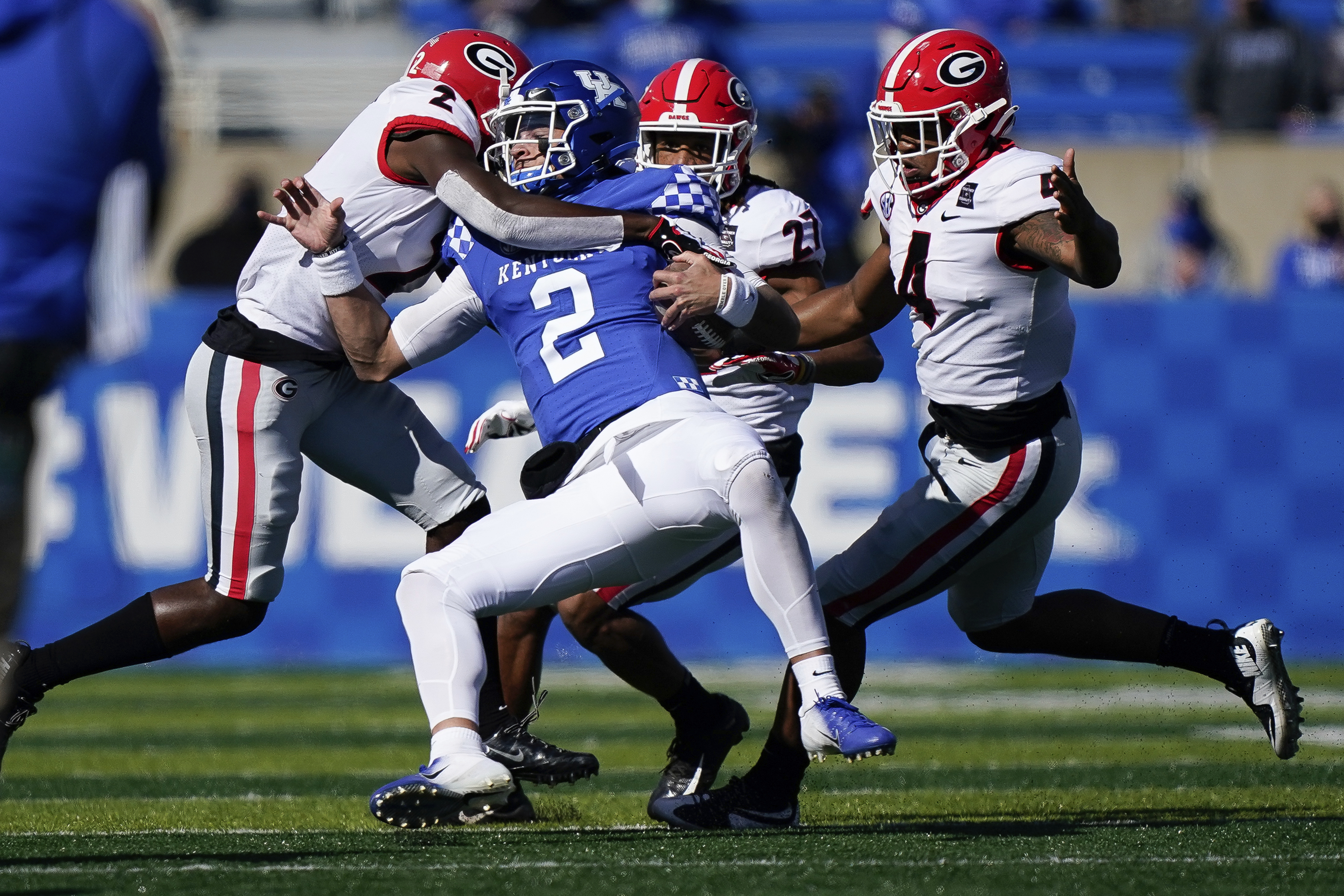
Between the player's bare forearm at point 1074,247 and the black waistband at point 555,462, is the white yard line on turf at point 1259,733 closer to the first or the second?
the player's bare forearm at point 1074,247

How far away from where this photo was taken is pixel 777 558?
360 cm

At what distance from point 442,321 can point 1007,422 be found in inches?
50.6

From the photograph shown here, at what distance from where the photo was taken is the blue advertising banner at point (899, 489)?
8.09 meters

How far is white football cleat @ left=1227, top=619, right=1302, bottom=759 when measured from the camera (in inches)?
169

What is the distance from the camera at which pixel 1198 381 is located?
8266 mm

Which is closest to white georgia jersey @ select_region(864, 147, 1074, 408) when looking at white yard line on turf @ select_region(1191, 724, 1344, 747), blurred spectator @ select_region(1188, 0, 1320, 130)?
white yard line on turf @ select_region(1191, 724, 1344, 747)

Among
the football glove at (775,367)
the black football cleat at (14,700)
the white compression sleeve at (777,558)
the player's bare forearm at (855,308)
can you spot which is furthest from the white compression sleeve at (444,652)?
the player's bare forearm at (855,308)

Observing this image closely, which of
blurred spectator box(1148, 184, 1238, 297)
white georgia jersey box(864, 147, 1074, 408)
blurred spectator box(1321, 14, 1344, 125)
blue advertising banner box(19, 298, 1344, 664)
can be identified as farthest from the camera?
blurred spectator box(1321, 14, 1344, 125)

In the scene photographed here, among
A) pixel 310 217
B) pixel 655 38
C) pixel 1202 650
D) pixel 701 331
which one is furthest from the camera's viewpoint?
pixel 655 38

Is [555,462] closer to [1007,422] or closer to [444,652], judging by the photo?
[444,652]

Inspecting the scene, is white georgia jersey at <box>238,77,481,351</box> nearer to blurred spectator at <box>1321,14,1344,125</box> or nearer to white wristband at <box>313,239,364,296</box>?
white wristband at <box>313,239,364,296</box>

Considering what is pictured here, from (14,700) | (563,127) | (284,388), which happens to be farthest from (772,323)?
(14,700)

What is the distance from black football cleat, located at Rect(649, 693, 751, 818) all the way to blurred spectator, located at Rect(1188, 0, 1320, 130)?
8.28 meters

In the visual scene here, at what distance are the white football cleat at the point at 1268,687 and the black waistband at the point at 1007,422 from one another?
714 millimetres
